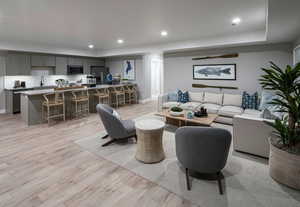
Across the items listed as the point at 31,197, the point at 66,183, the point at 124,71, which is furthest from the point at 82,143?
the point at 124,71

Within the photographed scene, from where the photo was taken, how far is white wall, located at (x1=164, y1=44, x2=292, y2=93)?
476cm

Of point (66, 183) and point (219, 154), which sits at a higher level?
point (219, 154)

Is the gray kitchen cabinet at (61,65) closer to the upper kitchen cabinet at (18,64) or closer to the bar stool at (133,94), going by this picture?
the upper kitchen cabinet at (18,64)

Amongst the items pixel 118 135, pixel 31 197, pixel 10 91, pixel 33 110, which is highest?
pixel 10 91

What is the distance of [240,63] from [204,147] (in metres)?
4.27

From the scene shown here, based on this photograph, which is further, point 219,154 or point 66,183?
point 66,183

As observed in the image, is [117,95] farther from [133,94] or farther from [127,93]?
[133,94]

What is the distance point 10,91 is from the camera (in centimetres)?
626

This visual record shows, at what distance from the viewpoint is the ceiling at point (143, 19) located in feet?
9.02

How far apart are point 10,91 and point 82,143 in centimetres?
471

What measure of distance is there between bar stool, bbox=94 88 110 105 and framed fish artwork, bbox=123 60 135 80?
2.02 metres

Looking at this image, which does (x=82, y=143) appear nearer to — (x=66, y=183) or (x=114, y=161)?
(x=114, y=161)

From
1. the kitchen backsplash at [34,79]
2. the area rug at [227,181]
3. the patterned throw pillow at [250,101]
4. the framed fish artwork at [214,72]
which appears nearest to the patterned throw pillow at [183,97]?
the framed fish artwork at [214,72]

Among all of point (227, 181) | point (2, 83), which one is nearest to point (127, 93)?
point (2, 83)
